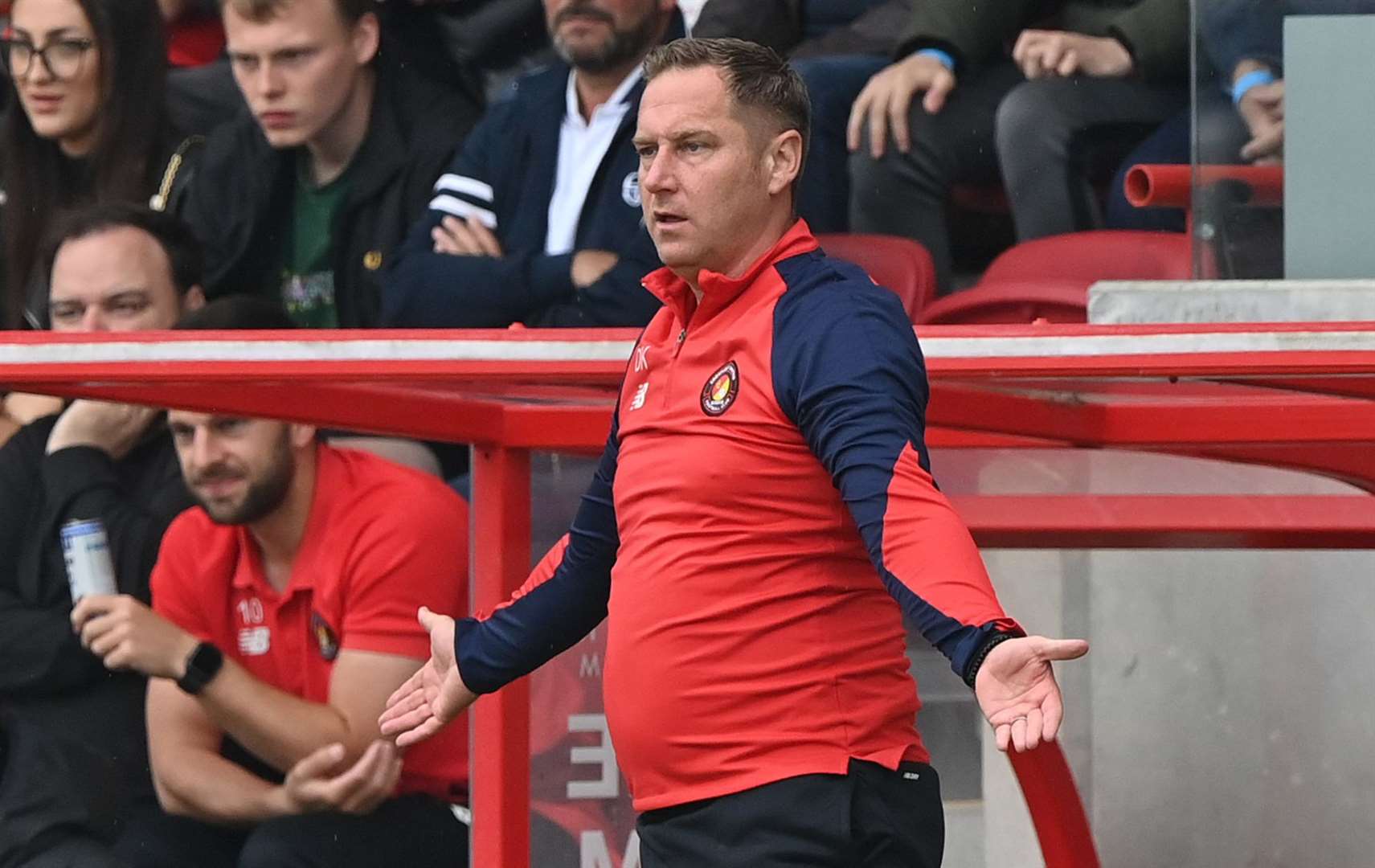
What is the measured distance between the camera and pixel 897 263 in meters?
4.39

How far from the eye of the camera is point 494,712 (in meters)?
3.45

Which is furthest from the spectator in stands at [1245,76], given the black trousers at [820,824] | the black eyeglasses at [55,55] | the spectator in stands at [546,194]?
the black eyeglasses at [55,55]

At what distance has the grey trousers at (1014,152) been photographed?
4340 mm

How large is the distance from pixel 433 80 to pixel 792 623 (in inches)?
120

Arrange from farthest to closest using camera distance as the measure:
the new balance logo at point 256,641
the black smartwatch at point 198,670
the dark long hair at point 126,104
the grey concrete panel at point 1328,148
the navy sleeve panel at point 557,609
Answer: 1. the dark long hair at point 126,104
2. the new balance logo at point 256,641
3. the black smartwatch at point 198,670
4. the grey concrete panel at point 1328,148
5. the navy sleeve panel at point 557,609

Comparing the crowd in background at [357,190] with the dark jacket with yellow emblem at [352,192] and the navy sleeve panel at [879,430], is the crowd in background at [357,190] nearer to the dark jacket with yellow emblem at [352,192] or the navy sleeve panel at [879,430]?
the dark jacket with yellow emblem at [352,192]

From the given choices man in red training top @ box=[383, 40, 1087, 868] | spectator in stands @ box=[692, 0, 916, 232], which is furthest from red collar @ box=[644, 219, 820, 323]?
spectator in stands @ box=[692, 0, 916, 232]

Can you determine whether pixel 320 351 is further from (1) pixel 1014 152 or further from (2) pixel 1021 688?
(1) pixel 1014 152

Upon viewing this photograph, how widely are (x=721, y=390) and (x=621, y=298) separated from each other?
6.55ft

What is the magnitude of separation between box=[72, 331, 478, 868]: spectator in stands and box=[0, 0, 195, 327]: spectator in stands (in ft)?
3.43

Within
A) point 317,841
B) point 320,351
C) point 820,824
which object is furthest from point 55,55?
point 820,824

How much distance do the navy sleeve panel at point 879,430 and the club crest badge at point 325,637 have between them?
1.93 meters

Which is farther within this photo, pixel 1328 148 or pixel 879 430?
pixel 1328 148

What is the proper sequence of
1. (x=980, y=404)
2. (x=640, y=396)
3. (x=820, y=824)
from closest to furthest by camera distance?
(x=820, y=824) < (x=640, y=396) < (x=980, y=404)
